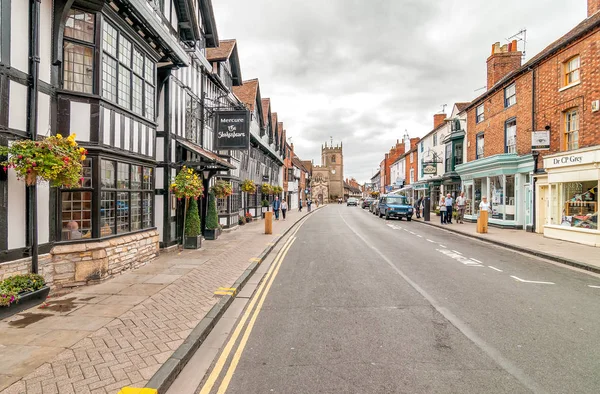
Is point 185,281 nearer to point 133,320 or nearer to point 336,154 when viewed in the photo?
point 133,320

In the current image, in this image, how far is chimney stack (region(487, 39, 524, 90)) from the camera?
73.5ft

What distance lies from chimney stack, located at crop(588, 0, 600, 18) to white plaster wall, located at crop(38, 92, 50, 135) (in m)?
21.6

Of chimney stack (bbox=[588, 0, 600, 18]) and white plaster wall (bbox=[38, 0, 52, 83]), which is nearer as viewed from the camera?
white plaster wall (bbox=[38, 0, 52, 83])

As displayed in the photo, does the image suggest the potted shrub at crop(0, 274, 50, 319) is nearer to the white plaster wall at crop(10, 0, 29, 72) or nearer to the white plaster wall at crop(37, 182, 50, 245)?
the white plaster wall at crop(37, 182, 50, 245)

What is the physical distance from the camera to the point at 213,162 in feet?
39.1

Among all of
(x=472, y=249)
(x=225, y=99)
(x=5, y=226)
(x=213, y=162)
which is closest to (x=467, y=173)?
(x=472, y=249)

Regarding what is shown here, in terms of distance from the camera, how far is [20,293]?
544 cm

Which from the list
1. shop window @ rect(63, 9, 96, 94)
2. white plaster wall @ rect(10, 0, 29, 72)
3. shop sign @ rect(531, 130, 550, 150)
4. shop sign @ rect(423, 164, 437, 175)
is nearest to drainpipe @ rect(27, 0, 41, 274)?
white plaster wall @ rect(10, 0, 29, 72)

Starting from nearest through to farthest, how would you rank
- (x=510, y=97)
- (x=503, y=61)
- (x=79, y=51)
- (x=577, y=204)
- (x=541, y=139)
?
(x=79, y=51)
(x=577, y=204)
(x=541, y=139)
(x=510, y=97)
(x=503, y=61)

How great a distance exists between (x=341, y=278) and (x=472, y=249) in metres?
7.15

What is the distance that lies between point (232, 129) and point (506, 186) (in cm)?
1660

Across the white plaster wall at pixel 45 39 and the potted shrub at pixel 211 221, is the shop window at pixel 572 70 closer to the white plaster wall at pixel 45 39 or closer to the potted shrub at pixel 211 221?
the potted shrub at pixel 211 221

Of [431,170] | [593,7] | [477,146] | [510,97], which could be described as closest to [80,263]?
[593,7]

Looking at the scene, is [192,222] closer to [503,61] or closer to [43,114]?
[43,114]
